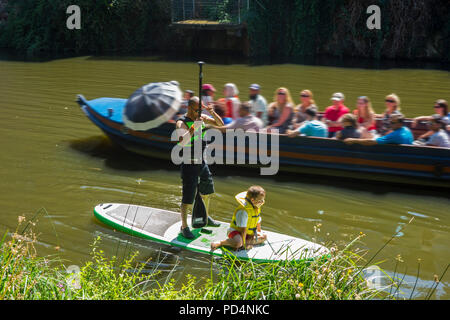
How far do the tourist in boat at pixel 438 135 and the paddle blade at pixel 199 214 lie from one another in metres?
4.31

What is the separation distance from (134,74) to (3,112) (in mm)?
6421

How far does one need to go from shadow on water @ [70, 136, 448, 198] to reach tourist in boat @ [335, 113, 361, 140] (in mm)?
820

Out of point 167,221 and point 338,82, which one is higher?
point 338,82

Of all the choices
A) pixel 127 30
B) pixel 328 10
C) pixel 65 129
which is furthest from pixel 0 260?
pixel 127 30

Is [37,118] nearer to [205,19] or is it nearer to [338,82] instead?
[338,82]

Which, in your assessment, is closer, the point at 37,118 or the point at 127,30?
the point at 37,118

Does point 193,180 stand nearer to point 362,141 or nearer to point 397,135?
point 362,141

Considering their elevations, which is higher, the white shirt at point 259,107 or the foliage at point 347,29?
the foliage at point 347,29

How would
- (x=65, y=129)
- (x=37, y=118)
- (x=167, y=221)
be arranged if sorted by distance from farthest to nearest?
(x=37, y=118), (x=65, y=129), (x=167, y=221)

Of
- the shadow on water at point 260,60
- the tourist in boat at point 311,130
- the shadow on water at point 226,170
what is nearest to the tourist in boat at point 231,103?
the shadow on water at point 226,170

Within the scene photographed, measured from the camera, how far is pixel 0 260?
4652 mm

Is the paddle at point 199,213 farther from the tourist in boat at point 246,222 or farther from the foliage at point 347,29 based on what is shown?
the foliage at point 347,29

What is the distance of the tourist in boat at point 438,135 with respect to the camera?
28.5 feet

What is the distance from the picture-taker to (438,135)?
28.5 ft
